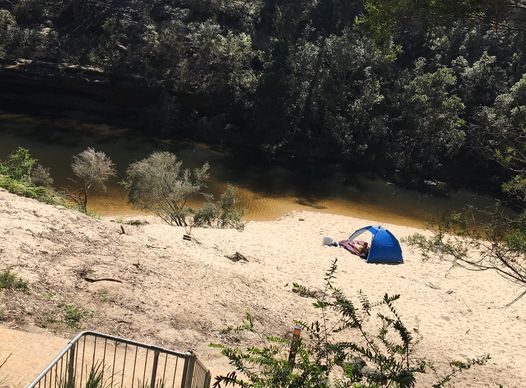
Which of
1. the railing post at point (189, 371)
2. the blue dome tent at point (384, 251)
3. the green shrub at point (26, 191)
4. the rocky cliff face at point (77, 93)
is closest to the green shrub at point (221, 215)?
the blue dome tent at point (384, 251)

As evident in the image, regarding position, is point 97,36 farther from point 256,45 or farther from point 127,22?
point 256,45

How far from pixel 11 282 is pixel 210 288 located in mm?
4822

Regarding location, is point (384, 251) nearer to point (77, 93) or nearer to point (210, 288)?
point (210, 288)

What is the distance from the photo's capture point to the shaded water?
3288 centimetres

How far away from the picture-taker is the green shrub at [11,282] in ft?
31.6

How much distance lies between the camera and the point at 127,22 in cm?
5031

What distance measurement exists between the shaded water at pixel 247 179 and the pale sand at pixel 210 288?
1147cm

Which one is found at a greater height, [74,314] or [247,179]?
[74,314]

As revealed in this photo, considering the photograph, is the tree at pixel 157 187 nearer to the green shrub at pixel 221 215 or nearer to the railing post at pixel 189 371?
the green shrub at pixel 221 215

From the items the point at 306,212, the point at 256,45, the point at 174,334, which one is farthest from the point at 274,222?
the point at 256,45

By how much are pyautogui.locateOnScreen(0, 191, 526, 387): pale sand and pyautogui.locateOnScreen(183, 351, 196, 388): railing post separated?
3.35 m

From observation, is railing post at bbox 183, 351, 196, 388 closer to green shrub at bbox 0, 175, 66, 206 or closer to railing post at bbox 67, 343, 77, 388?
railing post at bbox 67, 343, 77, 388

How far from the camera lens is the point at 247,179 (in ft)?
121

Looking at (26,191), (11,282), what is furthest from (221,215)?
(11,282)
